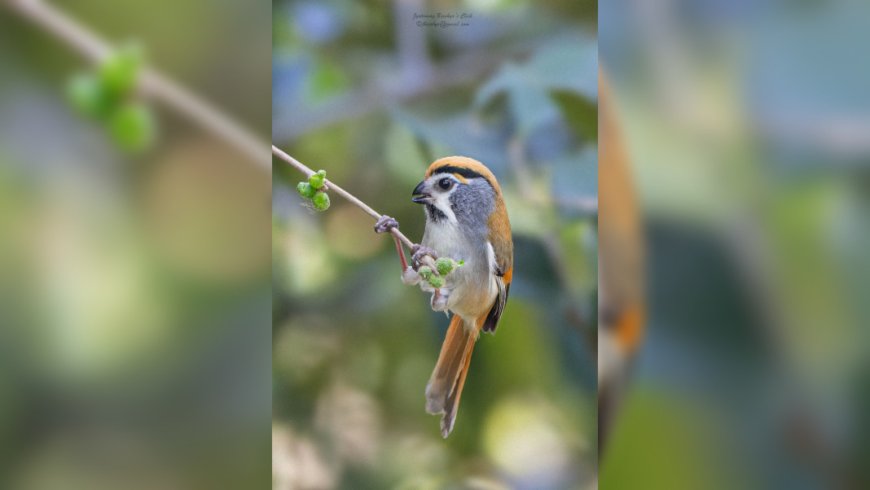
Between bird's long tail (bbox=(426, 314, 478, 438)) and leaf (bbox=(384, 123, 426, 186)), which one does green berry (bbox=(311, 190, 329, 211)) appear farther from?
bird's long tail (bbox=(426, 314, 478, 438))

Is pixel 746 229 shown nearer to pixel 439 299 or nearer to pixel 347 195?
pixel 439 299

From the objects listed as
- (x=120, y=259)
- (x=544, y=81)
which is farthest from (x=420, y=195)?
(x=120, y=259)

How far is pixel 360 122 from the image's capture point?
1.27 m

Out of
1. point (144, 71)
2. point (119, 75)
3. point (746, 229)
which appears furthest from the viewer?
point (746, 229)

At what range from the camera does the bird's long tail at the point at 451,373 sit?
128cm

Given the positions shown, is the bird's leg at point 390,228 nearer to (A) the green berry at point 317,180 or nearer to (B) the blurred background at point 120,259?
(A) the green berry at point 317,180

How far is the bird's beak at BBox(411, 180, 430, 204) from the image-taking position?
1269mm

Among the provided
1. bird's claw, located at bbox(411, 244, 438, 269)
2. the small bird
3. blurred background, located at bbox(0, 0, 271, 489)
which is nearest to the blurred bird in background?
the small bird

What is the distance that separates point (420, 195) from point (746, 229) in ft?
1.68

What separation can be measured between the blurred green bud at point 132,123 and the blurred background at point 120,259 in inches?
2.0

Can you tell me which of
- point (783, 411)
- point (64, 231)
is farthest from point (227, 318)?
point (783, 411)

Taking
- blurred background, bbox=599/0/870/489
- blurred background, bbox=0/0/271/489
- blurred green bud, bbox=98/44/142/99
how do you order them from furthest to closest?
blurred background, bbox=599/0/870/489, blurred background, bbox=0/0/271/489, blurred green bud, bbox=98/44/142/99

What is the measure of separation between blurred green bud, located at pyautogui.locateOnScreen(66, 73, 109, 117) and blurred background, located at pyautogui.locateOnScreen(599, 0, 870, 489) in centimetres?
76

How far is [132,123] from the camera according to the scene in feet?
2.45
